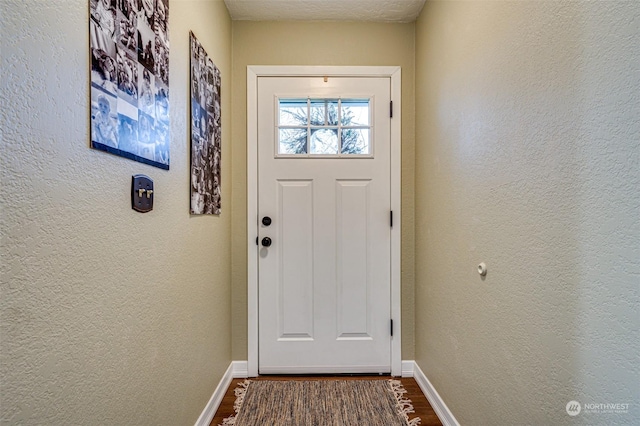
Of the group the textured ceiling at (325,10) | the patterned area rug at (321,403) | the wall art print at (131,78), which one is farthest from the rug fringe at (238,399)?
the textured ceiling at (325,10)

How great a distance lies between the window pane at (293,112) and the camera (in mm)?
2203

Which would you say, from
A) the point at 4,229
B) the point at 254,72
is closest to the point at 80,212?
the point at 4,229

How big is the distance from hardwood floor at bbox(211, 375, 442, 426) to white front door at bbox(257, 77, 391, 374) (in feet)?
0.18

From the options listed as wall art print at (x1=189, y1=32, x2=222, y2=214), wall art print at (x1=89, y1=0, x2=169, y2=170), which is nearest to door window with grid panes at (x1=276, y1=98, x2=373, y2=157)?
wall art print at (x1=189, y1=32, x2=222, y2=214)

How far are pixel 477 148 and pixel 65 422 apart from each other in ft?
5.20

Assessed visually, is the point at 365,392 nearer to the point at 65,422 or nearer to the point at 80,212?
the point at 65,422

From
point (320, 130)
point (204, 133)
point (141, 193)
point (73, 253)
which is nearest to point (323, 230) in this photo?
point (320, 130)

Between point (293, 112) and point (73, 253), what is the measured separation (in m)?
1.66

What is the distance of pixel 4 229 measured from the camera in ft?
1.99

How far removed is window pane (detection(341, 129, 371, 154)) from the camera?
2.20m

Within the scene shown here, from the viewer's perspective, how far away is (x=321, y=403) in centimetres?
188

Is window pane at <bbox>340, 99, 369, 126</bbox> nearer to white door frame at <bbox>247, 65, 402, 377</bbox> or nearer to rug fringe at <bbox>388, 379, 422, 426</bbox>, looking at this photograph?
white door frame at <bbox>247, 65, 402, 377</bbox>

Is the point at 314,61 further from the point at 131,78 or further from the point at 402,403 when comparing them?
the point at 402,403

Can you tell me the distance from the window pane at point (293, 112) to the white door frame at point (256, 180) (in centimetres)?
16
